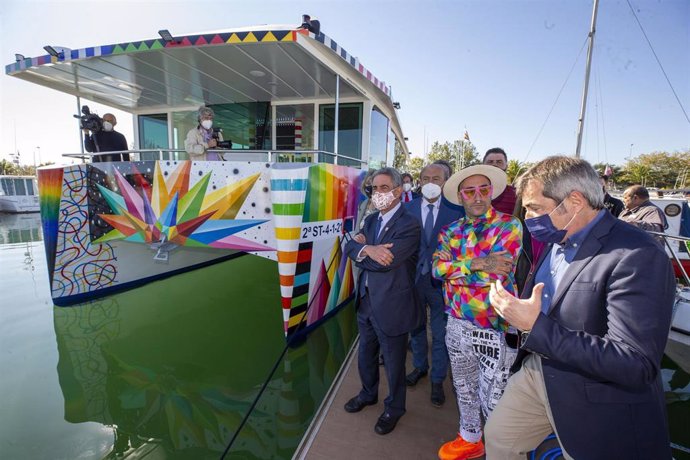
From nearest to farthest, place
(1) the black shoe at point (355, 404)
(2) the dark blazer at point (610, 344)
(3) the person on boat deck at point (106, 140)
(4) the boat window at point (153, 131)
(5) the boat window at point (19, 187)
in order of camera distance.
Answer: (2) the dark blazer at point (610, 344), (1) the black shoe at point (355, 404), (3) the person on boat deck at point (106, 140), (4) the boat window at point (153, 131), (5) the boat window at point (19, 187)

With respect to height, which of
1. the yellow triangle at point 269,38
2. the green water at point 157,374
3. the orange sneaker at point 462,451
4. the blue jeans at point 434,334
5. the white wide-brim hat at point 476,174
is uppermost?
the yellow triangle at point 269,38

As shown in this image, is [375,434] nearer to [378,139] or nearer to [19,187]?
[378,139]

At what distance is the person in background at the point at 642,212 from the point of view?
3867 millimetres

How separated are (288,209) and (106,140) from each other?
3.14m

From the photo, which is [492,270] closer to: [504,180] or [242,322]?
[504,180]

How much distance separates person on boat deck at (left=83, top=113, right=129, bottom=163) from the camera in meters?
4.62

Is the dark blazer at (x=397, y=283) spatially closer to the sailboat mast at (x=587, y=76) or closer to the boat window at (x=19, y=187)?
the sailboat mast at (x=587, y=76)

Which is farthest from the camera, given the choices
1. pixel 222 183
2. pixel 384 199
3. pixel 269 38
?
pixel 222 183

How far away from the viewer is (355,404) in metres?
2.61

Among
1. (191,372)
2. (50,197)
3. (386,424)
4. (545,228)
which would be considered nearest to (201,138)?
(50,197)

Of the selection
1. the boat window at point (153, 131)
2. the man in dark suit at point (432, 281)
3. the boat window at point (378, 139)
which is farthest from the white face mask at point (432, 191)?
the boat window at point (153, 131)

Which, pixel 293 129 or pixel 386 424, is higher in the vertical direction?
pixel 293 129

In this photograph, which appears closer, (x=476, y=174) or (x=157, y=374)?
(x=476, y=174)

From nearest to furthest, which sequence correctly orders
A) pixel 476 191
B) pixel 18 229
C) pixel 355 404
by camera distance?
pixel 476 191
pixel 355 404
pixel 18 229
